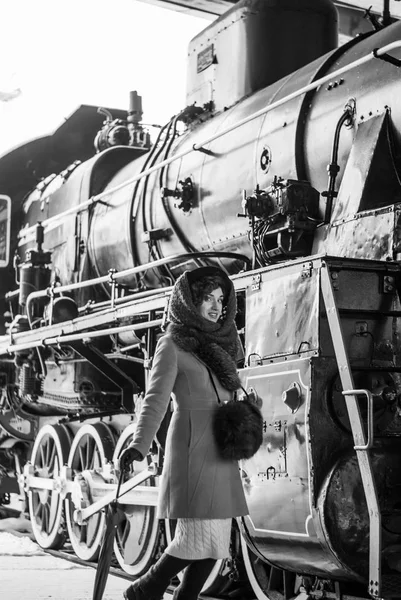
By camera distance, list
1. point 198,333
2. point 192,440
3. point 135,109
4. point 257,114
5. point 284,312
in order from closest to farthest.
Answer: point 192,440
point 198,333
point 284,312
point 257,114
point 135,109

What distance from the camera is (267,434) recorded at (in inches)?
171

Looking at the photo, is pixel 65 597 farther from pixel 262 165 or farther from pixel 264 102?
pixel 264 102

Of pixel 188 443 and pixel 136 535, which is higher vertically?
pixel 188 443

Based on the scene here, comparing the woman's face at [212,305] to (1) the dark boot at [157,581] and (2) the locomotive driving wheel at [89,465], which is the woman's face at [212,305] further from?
(2) the locomotive driving wheel at [89,465]

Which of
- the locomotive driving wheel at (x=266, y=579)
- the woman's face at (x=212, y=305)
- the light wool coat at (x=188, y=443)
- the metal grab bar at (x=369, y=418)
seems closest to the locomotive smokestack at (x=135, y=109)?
the locomotive driving wheel at (x=266, y=579)

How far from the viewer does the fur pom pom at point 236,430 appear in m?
3.86

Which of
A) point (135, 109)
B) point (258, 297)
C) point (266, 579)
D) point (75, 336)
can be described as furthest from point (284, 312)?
point (135, 109)

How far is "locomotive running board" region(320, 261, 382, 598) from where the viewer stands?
12.1ft

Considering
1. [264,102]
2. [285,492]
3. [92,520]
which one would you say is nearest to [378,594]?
[285,492]

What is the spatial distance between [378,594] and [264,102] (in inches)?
123

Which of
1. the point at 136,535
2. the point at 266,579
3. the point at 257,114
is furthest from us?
the point at 136,535

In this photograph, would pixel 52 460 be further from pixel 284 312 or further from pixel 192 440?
pixel 192 440

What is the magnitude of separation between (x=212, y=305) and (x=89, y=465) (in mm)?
4001

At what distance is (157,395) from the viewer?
3.85m
